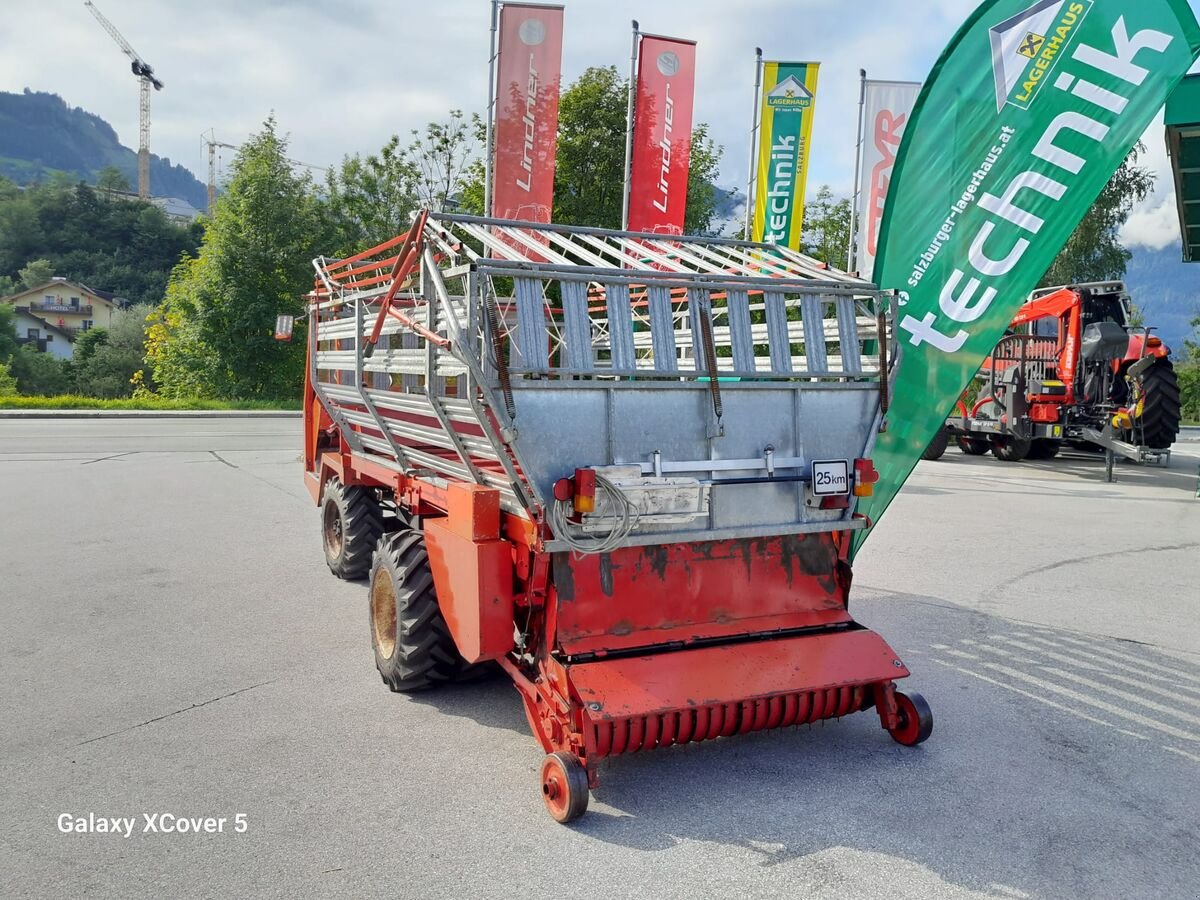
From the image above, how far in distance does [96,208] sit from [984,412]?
279 feet

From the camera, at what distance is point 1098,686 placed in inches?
212

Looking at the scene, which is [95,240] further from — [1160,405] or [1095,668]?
[1095,668]

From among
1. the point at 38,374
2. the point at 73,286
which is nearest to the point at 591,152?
the point at 38,374

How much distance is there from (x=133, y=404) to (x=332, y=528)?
26217 mm

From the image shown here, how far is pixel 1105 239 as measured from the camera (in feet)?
96.1

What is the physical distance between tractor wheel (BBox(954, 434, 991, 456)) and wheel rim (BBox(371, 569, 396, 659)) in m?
16.0

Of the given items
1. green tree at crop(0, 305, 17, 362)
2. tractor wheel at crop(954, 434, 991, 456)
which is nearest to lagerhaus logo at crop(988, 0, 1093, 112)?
tractor wheel at crop(954, 434, 991, 456)

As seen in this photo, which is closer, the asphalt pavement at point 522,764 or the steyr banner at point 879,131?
the asphalt pavement at point 522,764

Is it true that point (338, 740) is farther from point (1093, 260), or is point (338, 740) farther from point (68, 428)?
point (1093, 260)

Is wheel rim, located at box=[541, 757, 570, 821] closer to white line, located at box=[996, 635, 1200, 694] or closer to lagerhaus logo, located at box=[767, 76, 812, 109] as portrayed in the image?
white line, located at box=[996, 635, 1200, 694]

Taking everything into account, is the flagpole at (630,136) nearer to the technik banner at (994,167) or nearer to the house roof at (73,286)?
the technik banner at (994,167)

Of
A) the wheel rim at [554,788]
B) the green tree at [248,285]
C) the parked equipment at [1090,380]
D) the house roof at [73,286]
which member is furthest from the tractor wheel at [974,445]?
the house roof at [73,286]

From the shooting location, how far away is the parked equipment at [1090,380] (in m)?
14.8

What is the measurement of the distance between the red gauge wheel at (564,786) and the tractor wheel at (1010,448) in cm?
1505
